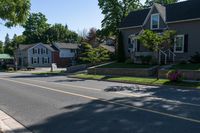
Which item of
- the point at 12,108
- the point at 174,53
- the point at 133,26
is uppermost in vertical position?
the point at 133,26

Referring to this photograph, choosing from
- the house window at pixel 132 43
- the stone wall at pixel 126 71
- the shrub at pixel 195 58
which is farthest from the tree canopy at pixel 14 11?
the house window at pixel 132 43

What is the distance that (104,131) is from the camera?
7703 mm

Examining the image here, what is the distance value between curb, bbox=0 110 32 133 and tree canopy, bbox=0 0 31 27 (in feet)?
10.9

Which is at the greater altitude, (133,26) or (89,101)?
Result: (133,26)

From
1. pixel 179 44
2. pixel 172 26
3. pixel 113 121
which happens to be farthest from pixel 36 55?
pixel 113 121

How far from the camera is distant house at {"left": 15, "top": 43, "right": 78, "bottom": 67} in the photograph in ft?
242

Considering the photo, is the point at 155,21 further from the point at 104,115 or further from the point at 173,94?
the point at 104,115

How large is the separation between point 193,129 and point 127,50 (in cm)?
3330

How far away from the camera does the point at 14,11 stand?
31.3 ft

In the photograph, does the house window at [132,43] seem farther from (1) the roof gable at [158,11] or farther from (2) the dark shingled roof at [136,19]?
(1) the roof gable at [158,11]

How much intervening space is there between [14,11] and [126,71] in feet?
70.3

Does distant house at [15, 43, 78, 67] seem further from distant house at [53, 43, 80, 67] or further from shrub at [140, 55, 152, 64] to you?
shrub at [140, 55, 152, 64]

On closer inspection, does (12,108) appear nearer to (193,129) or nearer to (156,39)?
(193,129)

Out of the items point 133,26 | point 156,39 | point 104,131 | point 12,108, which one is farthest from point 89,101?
point 133,26
